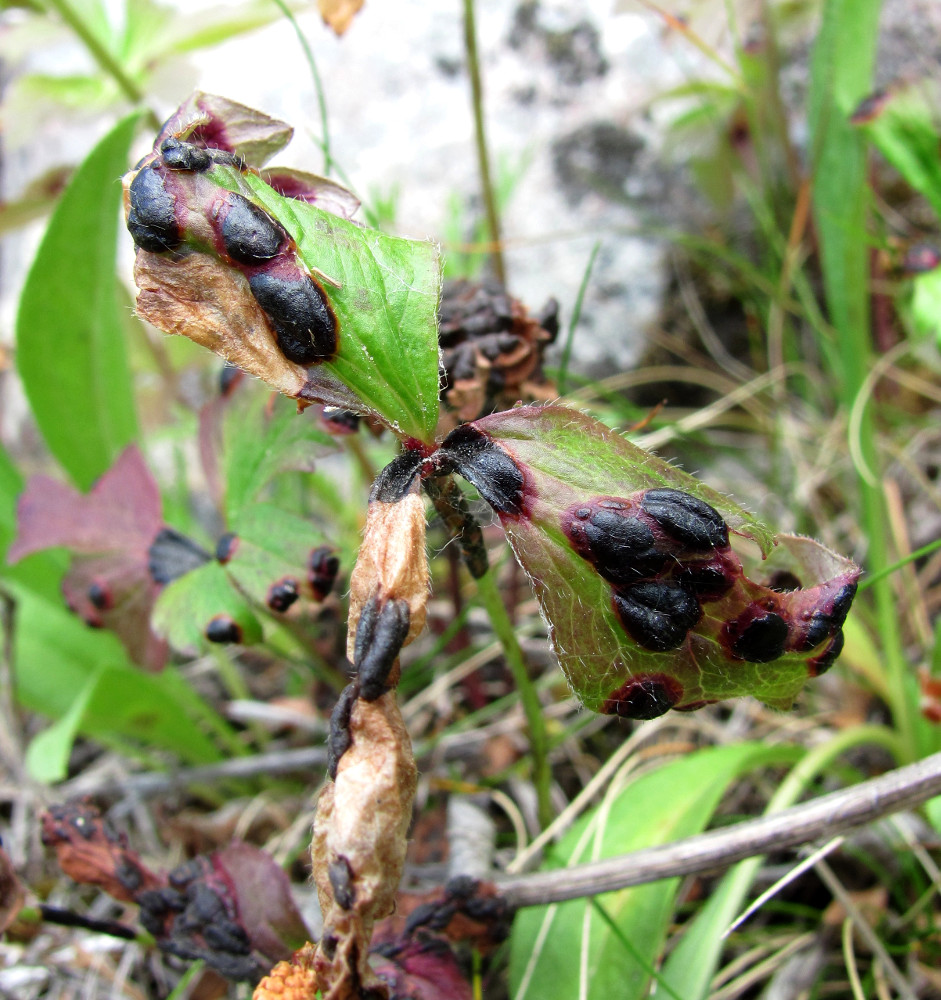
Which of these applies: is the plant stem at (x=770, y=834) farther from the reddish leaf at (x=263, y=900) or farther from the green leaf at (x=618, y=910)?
the reddish leaf at (x=263, y=900)

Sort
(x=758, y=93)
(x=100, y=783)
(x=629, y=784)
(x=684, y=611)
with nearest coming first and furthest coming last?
(x=684, y=611), (x=629, y=784), (x=100, y=783), (x=758, y=93)

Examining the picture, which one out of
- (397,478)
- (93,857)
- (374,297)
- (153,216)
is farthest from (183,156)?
(93,857)

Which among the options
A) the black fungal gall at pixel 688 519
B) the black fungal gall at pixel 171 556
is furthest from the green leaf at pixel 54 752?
the black fungal gall at pixel 688 519

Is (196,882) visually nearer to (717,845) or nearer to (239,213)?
(717,845)

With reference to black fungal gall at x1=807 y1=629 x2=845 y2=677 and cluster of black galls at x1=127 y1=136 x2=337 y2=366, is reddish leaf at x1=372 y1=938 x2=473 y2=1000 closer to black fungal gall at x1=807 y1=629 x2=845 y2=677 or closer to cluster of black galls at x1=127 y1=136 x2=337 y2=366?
black fungal gall at x1=807 y1=629 x2=845 y2=677

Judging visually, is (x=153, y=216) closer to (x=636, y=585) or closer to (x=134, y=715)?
(x=636, y=585)

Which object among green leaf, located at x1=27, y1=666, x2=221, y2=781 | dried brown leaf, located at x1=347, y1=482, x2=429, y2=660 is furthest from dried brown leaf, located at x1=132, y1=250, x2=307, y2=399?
green leaf, located at x1=27, y1=666, x2=221, y2=781

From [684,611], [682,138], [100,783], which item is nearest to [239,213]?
[684,611]
